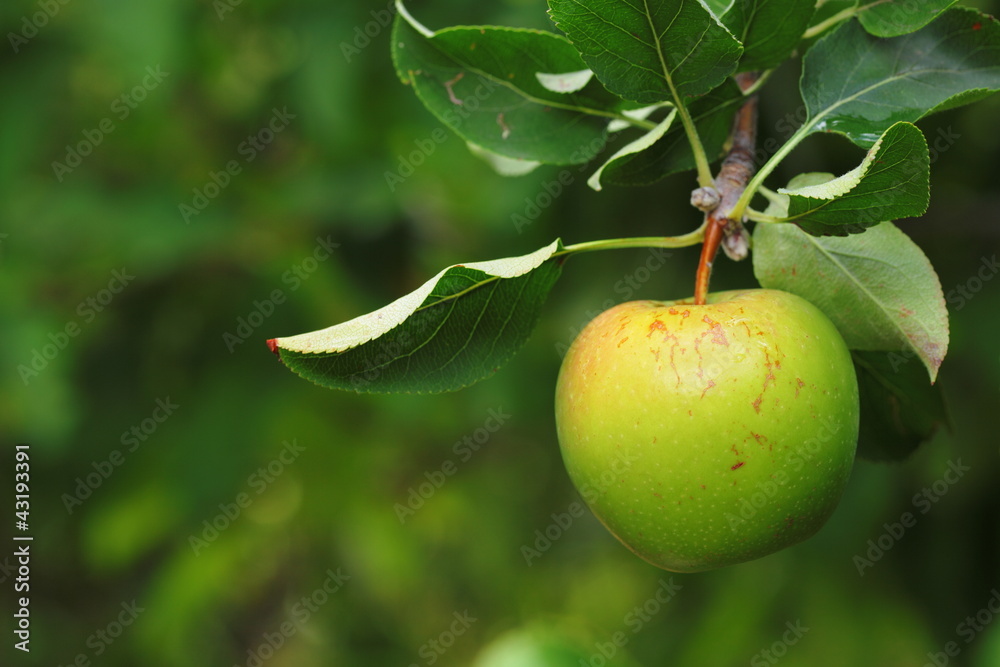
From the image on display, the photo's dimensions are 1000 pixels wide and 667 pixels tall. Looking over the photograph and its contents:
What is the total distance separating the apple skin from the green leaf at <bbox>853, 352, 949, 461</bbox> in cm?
15

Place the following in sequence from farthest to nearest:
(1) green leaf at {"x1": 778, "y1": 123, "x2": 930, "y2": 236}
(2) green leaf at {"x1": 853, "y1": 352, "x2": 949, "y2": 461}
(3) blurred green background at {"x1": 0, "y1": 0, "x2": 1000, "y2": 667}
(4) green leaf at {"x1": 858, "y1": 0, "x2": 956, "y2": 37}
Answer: (3) blurred green background at {"x1": 0, "y1": 0, "x2": 1000, "y2": 667} → (2) green leaf at {"x1": 853, "y1": 352, "x2": 949, "y2": 461} → (4) green leaf at {"x1": 858, "y1": 0, "x2": 956, "y2": 37} → (1) green leaf at {"x1": 778, "y1": 123, "x2": 930, "y2": 236}

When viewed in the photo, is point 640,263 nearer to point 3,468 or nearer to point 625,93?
point 625,93

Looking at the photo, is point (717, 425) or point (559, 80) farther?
point (559, 80)

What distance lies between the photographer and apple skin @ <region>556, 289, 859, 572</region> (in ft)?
2.56

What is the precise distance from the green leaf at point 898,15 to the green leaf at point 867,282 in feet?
0.58

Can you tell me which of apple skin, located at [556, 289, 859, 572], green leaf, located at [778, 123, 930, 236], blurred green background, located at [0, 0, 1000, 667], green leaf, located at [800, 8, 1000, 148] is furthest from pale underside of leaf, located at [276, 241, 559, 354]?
blurred green background, located at [0, 0, 1000, 667]

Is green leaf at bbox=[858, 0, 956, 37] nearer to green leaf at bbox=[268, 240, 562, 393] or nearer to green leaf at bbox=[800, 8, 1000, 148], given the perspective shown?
green leaf at bbox=[800, 8, 1000, 148]

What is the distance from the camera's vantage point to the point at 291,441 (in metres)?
2.78

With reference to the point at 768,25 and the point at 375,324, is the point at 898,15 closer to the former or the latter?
the point at 768,25

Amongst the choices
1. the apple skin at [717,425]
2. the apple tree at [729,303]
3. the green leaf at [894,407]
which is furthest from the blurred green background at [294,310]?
the apple skin at [717,425]

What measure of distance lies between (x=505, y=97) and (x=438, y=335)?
0.37 m

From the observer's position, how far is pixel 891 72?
924 mm

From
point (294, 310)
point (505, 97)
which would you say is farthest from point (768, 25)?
point (294, 310)

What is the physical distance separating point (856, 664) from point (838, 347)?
1527 mm
